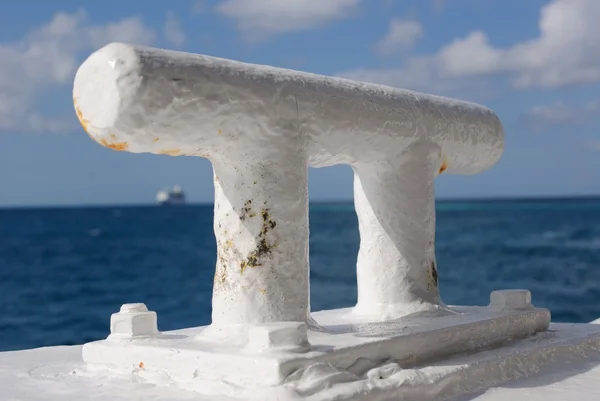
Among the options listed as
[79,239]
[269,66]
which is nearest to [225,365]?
[269,66]

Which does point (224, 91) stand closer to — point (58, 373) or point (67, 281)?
point (58, 373)

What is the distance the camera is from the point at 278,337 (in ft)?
12.4

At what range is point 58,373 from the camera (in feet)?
14.6

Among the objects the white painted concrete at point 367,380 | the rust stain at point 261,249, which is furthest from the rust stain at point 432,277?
the rust stain at point 261,249

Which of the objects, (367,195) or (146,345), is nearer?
(146,345)

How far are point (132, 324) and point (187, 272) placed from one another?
30.5 metres

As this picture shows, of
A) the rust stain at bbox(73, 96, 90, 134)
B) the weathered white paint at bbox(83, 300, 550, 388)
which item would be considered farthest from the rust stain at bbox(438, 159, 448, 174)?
the rust stain at bbox(73, 96, 90, 134)

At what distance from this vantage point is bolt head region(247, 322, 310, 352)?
3773 millimetres

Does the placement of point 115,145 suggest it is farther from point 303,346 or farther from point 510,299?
point 510,299

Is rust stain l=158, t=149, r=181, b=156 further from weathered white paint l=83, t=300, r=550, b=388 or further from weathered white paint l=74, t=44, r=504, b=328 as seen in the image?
weathered white paint l=83, t=300, r=550, b=388

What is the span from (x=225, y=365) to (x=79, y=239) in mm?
46540

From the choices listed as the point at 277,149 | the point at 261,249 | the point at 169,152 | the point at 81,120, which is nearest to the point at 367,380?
the point at 261,249

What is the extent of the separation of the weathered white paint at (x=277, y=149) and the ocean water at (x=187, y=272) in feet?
53.4

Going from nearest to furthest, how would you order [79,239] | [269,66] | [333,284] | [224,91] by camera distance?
[224,91]
[269,66]
[333,284]
[79,239]
